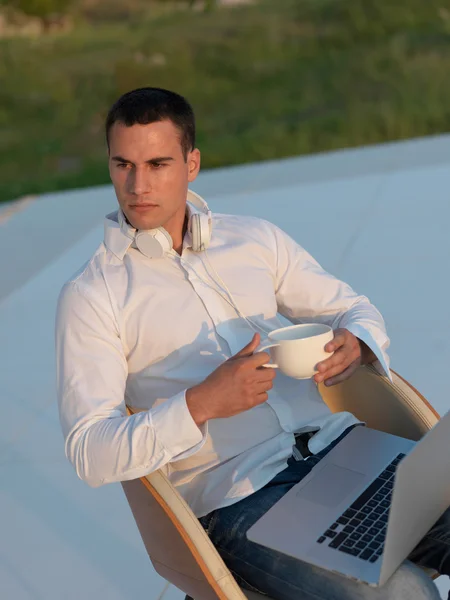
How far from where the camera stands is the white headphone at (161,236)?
190 cm

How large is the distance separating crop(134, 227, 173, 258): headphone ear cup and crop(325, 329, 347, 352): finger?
1.19 feet

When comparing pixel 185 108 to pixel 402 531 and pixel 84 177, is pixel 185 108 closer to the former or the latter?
pixel 402 531

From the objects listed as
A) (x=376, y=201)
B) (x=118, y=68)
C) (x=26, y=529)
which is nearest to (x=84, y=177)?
(x=118, y=68)

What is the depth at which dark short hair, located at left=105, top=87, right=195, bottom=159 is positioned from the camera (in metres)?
1.85

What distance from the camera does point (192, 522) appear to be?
1.63 m

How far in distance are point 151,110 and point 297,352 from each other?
0.55 metres

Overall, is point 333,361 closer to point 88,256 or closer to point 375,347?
point 375,347

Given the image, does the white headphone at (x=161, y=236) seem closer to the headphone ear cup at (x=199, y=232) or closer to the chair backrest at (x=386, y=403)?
the headphone ear cup at (x=199, y=232)

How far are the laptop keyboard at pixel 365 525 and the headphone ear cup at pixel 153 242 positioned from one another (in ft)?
1.92

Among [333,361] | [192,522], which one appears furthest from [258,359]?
[192,522]

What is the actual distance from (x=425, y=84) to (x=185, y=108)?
463 inches

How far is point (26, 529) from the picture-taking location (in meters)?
2.82

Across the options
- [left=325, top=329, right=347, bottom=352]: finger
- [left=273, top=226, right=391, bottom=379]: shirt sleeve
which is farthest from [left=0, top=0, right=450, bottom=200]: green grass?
[left=325, top=329, right=347, bottom=352]: finger

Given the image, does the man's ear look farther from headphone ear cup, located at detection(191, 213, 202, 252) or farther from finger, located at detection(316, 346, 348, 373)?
finger, located at detection(316, 346, 348, 373)
